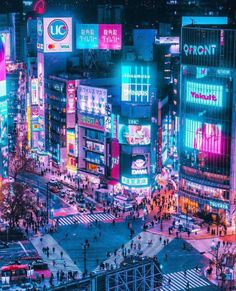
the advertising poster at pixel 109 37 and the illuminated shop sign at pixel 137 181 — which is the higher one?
the advertising poster at pixel 109 37

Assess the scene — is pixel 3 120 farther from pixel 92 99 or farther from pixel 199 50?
pixel 199 50

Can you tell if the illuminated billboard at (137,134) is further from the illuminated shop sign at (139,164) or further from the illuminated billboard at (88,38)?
the illuminated billboard at (88,38)

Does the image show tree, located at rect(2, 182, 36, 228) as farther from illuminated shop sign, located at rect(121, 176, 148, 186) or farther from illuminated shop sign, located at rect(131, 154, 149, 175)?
illuminated shop sign, located at rect(131, 154, 149, 175)

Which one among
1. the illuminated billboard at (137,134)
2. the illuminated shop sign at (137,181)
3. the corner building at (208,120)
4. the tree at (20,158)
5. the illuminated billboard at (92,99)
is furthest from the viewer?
the tree at (20,158)

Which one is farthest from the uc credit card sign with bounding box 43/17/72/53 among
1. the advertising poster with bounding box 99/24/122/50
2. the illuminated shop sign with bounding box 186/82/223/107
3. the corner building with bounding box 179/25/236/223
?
the illuminated shop sign with bounding box 186/82/223/107

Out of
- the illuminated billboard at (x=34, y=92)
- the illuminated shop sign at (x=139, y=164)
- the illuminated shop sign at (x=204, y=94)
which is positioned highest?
the illuminated shop sign at (x=204, y=94)

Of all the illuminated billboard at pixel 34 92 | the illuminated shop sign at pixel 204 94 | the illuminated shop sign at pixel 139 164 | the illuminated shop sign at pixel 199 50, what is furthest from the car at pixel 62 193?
the illuminated shop sign at pixel 199 50
